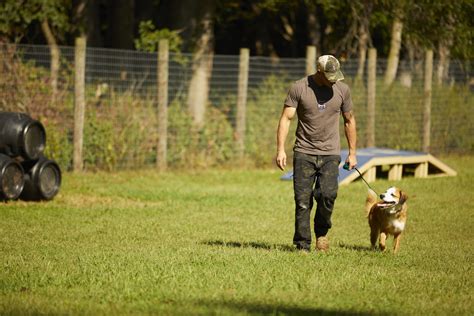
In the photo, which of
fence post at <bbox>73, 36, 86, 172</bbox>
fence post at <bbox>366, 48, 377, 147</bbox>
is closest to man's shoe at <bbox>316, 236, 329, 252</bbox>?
fence post at <bbox>73, 36, 86, 172</bbox>

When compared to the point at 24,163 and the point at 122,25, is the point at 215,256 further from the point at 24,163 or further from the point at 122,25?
the point at 122,25

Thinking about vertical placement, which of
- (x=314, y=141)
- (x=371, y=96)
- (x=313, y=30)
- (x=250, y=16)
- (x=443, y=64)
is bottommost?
(x=314, y=141)

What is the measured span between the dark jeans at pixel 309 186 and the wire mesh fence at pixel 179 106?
8.64 meters

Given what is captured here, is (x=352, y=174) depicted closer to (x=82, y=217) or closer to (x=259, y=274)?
(x=82, y=217)

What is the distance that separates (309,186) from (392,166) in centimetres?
881

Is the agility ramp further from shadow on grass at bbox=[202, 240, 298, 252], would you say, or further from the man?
the man

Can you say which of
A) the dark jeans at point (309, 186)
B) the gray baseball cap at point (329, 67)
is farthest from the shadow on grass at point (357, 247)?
the gray baseball cap at point (329, 67)

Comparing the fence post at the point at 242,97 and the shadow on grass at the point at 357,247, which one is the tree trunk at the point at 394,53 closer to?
the fence post at the point at 242,97

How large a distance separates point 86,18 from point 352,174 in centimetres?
897

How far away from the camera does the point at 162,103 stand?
61.3ft

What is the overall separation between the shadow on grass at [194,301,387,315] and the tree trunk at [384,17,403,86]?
1582 centimetres

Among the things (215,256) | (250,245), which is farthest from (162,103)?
(215,256)

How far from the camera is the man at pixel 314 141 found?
9.75 meters

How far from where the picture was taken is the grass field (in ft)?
24.0
